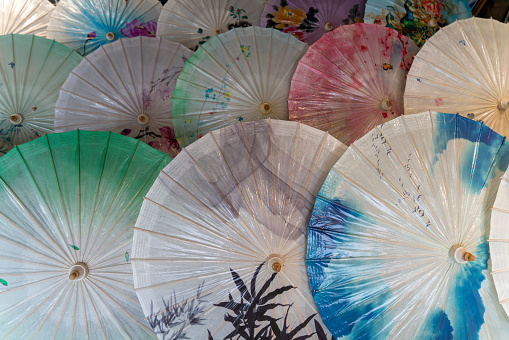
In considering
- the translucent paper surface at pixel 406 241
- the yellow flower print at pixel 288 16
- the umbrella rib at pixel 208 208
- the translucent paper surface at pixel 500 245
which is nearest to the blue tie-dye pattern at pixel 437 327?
the translucent paper surface at pixel 406 241

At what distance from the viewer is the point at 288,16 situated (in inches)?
139

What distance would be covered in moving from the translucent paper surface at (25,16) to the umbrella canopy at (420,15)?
12.5ft

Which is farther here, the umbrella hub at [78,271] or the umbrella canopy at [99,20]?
the umbrella canopy at [99,20]

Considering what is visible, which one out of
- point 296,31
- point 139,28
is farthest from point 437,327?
point 139,28

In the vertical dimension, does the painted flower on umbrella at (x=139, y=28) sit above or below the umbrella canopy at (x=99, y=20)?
below

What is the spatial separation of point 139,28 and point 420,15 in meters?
2.91

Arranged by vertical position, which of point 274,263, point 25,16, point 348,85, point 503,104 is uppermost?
point 25,16

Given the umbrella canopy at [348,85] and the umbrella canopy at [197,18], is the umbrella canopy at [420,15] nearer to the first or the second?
the umbrella canopy at [348,85]

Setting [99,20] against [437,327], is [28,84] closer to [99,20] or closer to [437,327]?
[99,20]

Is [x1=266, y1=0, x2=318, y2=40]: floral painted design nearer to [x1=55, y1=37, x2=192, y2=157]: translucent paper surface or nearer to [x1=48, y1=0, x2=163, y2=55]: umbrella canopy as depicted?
[x1=55, y1=37, x2=192, y2=157]: translucent paper surface

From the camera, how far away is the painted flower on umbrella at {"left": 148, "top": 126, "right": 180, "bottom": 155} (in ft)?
9.73

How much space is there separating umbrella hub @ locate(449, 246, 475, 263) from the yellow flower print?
2715mm

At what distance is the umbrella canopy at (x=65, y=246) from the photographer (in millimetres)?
2016

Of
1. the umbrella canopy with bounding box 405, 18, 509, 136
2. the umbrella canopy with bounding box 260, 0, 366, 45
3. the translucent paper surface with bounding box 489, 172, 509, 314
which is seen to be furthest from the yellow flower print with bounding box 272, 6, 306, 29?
the translucent paper surface with bounding box 489, 172, 509, 314
